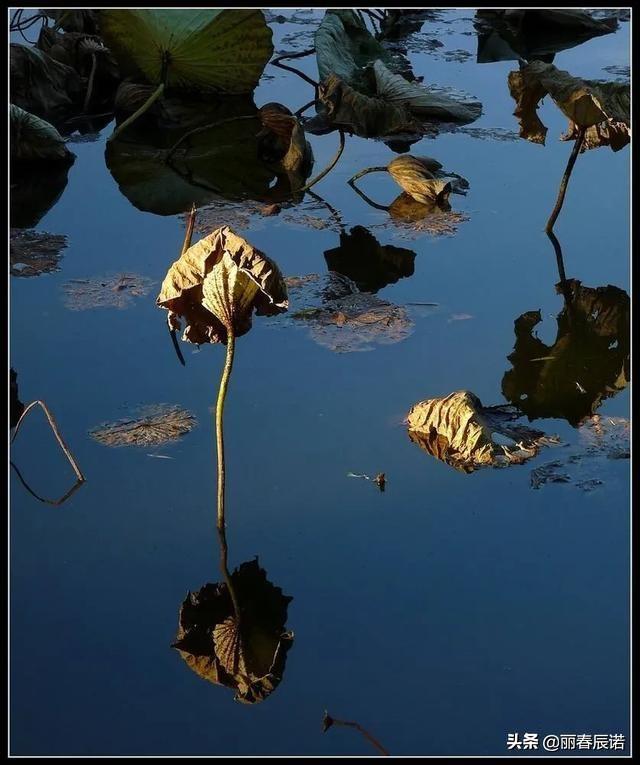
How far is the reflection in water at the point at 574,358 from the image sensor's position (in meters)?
3.88

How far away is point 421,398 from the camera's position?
149 inches

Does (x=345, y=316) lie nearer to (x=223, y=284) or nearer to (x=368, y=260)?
(x=368, y=260)

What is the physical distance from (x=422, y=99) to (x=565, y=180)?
1.50 m

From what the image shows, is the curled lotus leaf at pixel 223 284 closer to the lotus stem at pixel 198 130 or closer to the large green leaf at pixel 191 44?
the lotus stem at pixel 198 130

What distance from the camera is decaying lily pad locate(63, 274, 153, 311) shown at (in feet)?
14.4

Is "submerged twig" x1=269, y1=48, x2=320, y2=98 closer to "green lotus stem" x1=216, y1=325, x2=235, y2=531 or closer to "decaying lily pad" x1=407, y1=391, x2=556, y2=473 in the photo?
"decaying lily pad" x1=407, y1=391, x2=556, y2=473

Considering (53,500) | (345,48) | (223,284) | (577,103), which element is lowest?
(53,500)

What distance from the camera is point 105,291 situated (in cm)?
447

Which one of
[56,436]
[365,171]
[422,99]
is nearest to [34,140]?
[365,171]

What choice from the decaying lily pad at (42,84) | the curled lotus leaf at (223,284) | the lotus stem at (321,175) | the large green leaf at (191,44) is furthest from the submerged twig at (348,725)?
the decaying lily pad at (42,84)

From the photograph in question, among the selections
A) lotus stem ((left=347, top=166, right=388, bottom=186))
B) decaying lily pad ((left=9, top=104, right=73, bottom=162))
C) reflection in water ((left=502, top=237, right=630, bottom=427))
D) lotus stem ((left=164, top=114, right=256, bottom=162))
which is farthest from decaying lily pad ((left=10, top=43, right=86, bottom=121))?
reflection in water ((left=502, top=237, right=630, bottom=427))

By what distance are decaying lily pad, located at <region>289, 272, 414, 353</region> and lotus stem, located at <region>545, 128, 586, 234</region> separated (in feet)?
3.22

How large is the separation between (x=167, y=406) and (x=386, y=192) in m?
2.15

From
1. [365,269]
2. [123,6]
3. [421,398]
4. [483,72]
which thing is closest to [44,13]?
[123,6]
